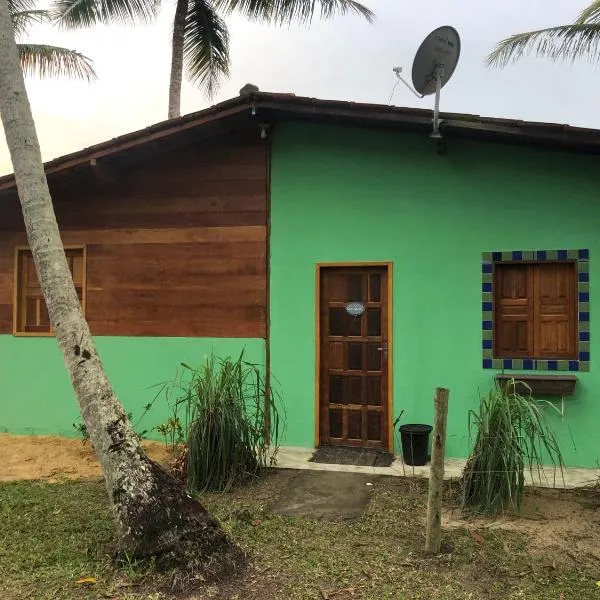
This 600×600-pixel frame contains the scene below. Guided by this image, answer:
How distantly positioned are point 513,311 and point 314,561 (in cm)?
331

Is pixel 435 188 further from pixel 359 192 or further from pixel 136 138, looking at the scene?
pixel 136 138

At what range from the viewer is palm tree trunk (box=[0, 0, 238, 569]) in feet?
11.8

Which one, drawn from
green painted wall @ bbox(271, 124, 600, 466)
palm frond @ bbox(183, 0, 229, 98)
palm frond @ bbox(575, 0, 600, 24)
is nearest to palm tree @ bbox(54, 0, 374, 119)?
palm frond @ bbox(183, 0, 229, 98)

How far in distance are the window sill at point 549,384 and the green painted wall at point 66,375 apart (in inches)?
106

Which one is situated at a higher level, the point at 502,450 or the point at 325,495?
the point at 502,450

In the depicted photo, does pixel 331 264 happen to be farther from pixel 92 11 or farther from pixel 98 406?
pixel 92 11

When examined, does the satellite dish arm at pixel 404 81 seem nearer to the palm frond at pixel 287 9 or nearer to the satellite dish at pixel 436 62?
the satellite dish at pixel 436 62

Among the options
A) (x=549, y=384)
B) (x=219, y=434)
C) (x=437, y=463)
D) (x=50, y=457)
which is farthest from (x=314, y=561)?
(x=50, y=457)

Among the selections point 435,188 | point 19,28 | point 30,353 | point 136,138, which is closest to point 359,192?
point 435,188

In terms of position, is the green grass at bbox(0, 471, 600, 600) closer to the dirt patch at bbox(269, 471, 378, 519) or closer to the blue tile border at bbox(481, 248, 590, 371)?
the dirt patch at bbox(269, 471, 378, 519)

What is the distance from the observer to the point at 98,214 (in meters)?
7.10

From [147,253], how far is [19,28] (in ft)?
28.1

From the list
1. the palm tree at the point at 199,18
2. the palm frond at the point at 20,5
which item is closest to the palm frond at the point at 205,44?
the palm tree at the point at 199,18

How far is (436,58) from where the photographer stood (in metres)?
5.63
